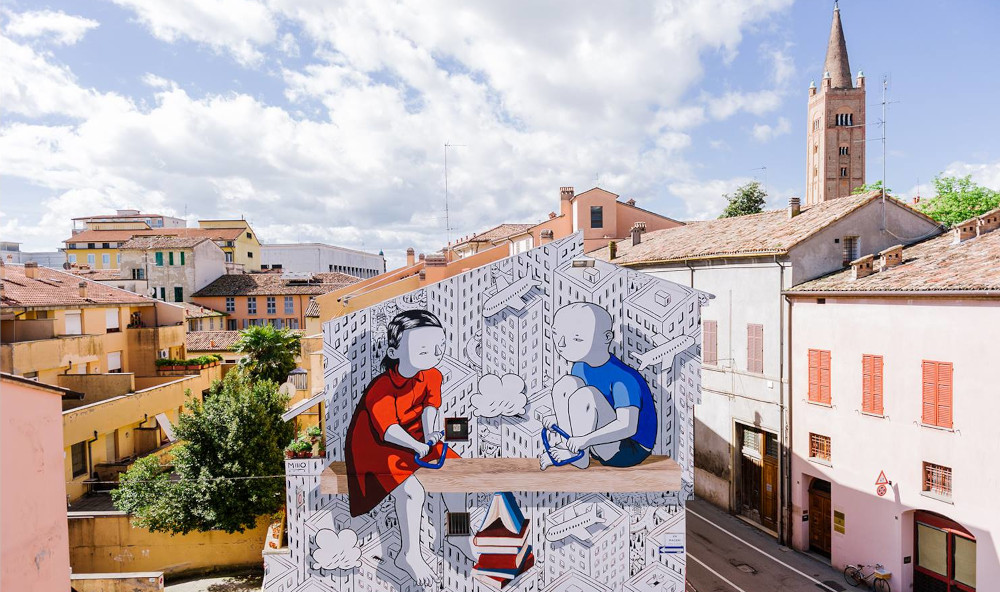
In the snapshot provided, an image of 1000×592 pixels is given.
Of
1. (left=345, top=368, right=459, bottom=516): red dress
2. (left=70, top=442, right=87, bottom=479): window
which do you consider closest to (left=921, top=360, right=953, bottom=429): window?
(left=345, top=368, right=459, bottom=516): red dress

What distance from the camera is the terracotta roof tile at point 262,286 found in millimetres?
52062

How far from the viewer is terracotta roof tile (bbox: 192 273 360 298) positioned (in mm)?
52062

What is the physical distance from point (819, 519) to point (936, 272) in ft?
29.3

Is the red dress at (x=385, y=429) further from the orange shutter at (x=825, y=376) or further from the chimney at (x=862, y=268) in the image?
the chimney at (x=862, y=268)

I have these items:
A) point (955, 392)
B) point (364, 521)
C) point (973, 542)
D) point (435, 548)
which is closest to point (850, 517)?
point (973, 542)

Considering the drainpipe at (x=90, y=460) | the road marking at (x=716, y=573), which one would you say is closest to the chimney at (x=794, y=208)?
the road marking at (x=716, y=573)

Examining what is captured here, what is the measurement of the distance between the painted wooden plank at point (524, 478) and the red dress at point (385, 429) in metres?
0.39

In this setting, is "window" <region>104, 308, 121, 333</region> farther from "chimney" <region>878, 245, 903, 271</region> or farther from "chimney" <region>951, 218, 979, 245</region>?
"chimney" <region>951, 218, 979, 245</region>

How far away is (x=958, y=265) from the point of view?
1653 cm

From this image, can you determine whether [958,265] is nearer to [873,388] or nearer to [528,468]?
[873,388]

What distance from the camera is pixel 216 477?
18391mm

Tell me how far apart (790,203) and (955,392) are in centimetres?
1072

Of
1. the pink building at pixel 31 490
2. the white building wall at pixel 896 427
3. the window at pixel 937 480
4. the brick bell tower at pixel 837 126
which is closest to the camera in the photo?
the pink building at pixel 31 490

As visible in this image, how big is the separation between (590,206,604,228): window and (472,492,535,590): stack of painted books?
25.5m
